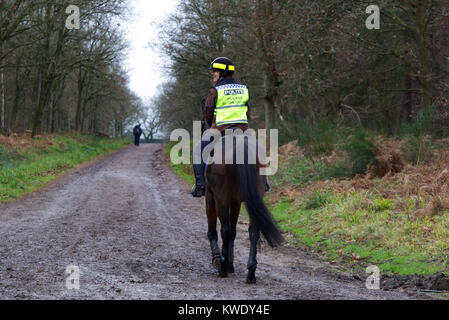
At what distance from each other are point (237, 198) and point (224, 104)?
1387mm

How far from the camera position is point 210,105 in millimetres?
7469

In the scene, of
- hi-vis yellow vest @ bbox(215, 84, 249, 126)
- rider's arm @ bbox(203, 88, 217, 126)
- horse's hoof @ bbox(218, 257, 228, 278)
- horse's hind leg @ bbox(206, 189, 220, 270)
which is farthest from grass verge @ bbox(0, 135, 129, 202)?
horse's hoof @ bbox(218, 257, 228, 278)

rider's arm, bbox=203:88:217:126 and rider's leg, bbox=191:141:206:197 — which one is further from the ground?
rider's arm, bbox=203:88:217:126

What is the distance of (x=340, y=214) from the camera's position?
11.0 meters

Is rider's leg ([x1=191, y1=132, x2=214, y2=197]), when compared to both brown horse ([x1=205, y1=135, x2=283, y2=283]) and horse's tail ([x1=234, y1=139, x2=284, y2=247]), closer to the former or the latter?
brown horse ([x1=205, y1=135, x2=283, y2=283])

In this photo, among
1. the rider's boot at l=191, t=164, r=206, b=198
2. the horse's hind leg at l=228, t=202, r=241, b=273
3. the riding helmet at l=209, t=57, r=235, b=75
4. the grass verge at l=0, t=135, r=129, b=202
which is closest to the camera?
the horse's hind leg at l=228, t=202, r=241, b=273

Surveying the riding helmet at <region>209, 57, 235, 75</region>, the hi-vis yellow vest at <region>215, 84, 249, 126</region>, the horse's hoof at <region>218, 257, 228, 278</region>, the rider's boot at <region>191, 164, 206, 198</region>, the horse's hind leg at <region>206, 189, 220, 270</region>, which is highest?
the riding helmet at <region>209, 57, 235, 75</region>

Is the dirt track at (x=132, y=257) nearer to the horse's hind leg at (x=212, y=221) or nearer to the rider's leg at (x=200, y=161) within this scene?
the horse's hind leg at (x=212, y=221)

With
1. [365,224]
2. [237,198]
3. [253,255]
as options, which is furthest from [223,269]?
[365,224]

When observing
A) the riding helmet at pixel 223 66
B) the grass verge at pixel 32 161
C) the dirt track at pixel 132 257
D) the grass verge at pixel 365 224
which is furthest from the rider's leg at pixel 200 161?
the grass verge at pixel 32 161

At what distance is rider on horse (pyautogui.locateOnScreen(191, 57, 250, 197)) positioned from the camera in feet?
24.2

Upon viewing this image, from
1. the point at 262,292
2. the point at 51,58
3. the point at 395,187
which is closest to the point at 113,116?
the point at 51,58

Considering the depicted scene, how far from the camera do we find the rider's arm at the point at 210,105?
24.3 ft
